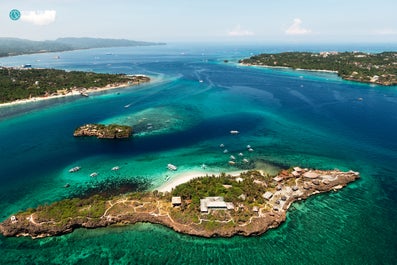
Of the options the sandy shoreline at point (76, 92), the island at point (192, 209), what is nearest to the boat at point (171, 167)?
the island at point (192, 209)

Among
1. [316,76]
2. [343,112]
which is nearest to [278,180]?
[343,112]

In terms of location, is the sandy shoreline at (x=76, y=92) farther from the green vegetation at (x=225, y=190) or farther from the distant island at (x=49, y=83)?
the green vegetation at (x=225, y=190)

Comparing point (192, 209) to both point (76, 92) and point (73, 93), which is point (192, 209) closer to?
point (73, 93)

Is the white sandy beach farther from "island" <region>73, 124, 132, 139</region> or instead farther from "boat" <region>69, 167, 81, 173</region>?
"boat" <region>69, 167, 81, 173</region>

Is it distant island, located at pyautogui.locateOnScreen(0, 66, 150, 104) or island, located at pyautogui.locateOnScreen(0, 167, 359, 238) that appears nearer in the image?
island, located at pyautogui.locateOnScreen(0, 167, 359, 238)

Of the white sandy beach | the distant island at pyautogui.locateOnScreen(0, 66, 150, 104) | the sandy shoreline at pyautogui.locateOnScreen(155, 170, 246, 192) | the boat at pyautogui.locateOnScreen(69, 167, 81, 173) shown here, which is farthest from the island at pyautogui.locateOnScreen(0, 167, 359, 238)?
the distant island at pyautogui.locateOnScreen(0, 66, 150, 104)

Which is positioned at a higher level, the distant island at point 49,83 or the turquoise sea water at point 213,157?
the distant island at point 49,83

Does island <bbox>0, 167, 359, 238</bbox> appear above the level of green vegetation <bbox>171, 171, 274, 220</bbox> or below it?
below
